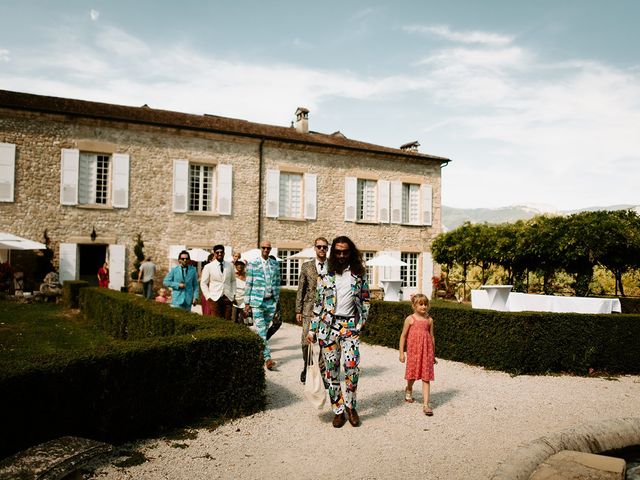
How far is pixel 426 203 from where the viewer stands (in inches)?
855

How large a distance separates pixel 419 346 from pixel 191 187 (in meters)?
14.4

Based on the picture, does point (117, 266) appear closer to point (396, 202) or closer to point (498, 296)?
point (396, 202)

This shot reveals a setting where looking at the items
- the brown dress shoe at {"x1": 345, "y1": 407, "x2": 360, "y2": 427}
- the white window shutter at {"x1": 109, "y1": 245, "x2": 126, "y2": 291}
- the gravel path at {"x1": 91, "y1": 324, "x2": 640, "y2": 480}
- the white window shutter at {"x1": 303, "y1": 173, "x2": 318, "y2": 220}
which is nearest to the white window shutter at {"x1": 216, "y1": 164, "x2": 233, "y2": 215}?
the white window shutter at {"x1": 303, "y1": 173, "x2": 318, "y2": 220}

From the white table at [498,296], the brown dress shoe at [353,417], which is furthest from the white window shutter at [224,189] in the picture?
the brown dress shoe at [353,417]

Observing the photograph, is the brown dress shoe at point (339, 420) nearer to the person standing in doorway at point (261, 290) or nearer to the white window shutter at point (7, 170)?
the person standing in doorway at point (261, 290)

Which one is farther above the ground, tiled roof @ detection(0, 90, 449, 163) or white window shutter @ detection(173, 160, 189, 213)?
tiled roof @ detection(0, 90, 449, 163)

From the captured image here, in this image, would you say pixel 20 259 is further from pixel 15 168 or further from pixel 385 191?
pixel 385 191

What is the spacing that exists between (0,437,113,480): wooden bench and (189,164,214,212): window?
15.3 m

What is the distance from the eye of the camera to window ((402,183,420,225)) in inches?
852

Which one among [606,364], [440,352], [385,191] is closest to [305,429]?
[440,352]

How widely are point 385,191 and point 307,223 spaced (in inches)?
154

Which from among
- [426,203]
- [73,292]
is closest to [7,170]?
[73,292]

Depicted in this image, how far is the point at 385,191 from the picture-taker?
68.0 feet

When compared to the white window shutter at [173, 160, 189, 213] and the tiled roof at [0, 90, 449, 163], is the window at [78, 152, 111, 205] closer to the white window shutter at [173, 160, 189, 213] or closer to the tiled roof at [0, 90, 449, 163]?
the tiled roof at [0, 90, 449, 163]
